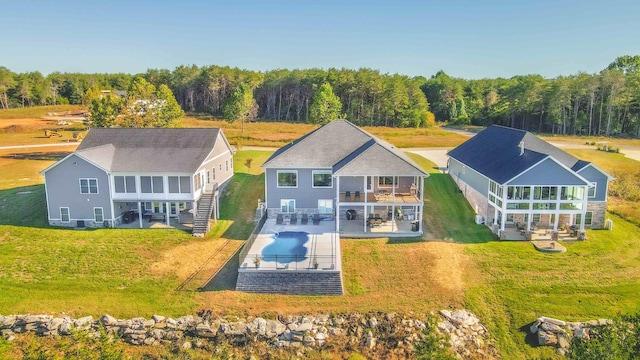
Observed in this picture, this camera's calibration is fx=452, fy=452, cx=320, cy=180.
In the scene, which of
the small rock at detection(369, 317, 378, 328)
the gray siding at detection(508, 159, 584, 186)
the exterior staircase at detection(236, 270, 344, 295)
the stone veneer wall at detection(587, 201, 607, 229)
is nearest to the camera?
the small rock at detection(369, 317, 378, 328)

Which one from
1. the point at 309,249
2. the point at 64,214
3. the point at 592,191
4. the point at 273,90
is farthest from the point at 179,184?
the point at 273,90

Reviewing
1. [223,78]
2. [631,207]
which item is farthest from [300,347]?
[223,78]

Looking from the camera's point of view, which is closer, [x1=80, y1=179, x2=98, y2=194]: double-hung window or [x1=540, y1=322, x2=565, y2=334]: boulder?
[x1=540, y1=322, x2=565, y2=334]: boulder

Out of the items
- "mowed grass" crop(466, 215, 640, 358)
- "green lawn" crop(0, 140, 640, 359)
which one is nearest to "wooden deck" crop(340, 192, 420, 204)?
"green lawn" crop(0, 140, 640, 359)

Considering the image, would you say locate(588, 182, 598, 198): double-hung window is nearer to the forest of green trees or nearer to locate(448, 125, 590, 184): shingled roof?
locate(448, 125, 590, 184): shingled roof

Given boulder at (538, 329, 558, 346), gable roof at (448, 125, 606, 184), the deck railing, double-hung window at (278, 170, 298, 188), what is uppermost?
gable roof at (448, 125, 606, 184)

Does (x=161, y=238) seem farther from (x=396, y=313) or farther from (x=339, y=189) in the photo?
(x=396, y=313)

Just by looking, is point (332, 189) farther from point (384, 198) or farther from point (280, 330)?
point (280, 330)
